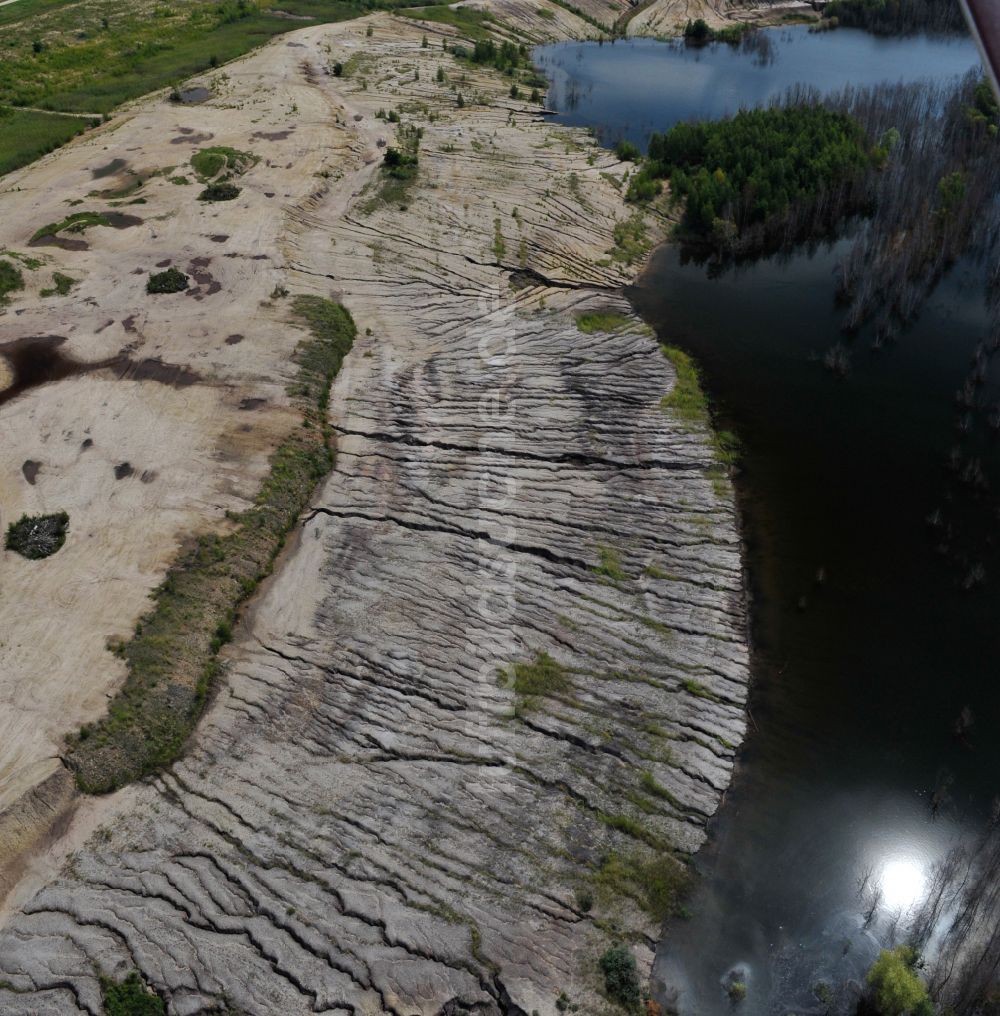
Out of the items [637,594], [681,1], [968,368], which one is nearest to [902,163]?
[968,368]

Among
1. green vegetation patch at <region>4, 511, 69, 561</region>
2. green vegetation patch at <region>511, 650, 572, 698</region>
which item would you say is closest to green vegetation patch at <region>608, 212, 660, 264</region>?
→ green vegetation patch at <region>511, 650, 572, 698</region>

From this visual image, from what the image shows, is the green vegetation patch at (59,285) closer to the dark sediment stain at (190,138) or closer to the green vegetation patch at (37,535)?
the green vegetation patch at (37,535)

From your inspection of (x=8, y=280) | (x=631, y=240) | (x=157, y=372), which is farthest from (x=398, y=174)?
(x=8, y=280)

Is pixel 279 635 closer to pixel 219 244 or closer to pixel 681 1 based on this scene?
pixel 219 244

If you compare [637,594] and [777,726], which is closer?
[777,726]

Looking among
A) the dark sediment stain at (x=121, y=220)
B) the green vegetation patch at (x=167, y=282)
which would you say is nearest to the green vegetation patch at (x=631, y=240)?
the green vegetation patch at (x=167, y=282)

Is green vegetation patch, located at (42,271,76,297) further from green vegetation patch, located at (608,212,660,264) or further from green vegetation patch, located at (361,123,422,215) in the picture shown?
green vegetation patch, located at (608,212,660,264)
